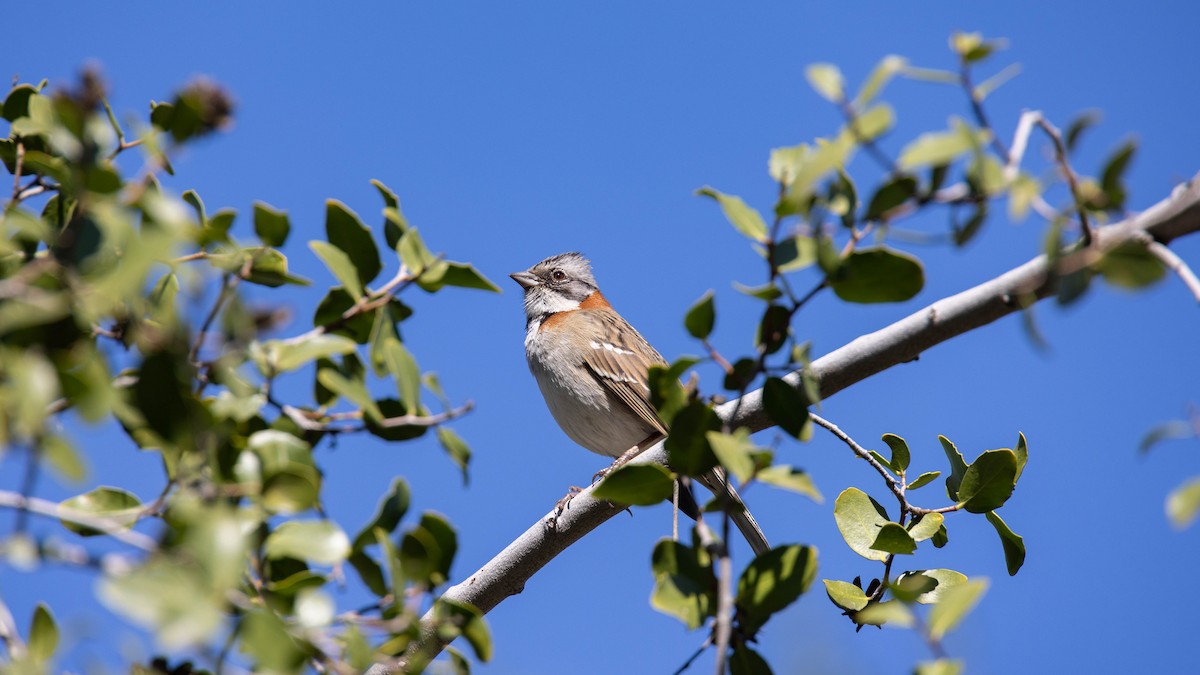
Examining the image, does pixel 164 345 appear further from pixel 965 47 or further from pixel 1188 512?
pixel 1188 512

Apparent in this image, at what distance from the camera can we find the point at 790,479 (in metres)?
1.96

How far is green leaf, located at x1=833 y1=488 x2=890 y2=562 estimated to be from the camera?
3103 millimetres

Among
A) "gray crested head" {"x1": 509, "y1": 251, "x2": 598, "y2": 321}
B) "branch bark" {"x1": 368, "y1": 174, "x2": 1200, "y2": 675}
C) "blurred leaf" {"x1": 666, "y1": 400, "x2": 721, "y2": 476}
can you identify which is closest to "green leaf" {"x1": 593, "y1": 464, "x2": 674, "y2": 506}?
"blurred leaf" {"x1": 666, "y1": 400, "x2": 721, "y2": 476}

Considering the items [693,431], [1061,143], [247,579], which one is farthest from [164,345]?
[1061,143]

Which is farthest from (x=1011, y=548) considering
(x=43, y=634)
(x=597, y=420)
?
(x=597, y=420)

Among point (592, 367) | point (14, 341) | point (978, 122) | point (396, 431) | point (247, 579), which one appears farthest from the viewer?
point (592, 367)

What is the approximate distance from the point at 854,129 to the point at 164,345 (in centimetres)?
125

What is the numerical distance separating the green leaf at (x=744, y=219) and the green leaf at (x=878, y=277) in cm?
18

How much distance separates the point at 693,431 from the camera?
219 cm

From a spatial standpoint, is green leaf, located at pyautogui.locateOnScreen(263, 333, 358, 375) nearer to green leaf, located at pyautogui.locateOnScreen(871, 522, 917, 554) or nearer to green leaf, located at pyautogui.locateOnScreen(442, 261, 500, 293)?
green leaf, located at pyautogui.locateOnScreen(442, 261, 500, 293)

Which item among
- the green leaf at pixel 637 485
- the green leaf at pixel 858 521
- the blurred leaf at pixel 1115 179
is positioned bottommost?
the green leaf at pixel 858 521

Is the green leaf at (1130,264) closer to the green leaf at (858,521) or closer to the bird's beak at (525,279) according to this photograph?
the green leaf at (858,521)

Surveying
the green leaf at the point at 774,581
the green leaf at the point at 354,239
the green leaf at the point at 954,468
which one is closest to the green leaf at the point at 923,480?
the green leaf at the point at 954,468

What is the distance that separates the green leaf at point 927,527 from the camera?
321 cm
